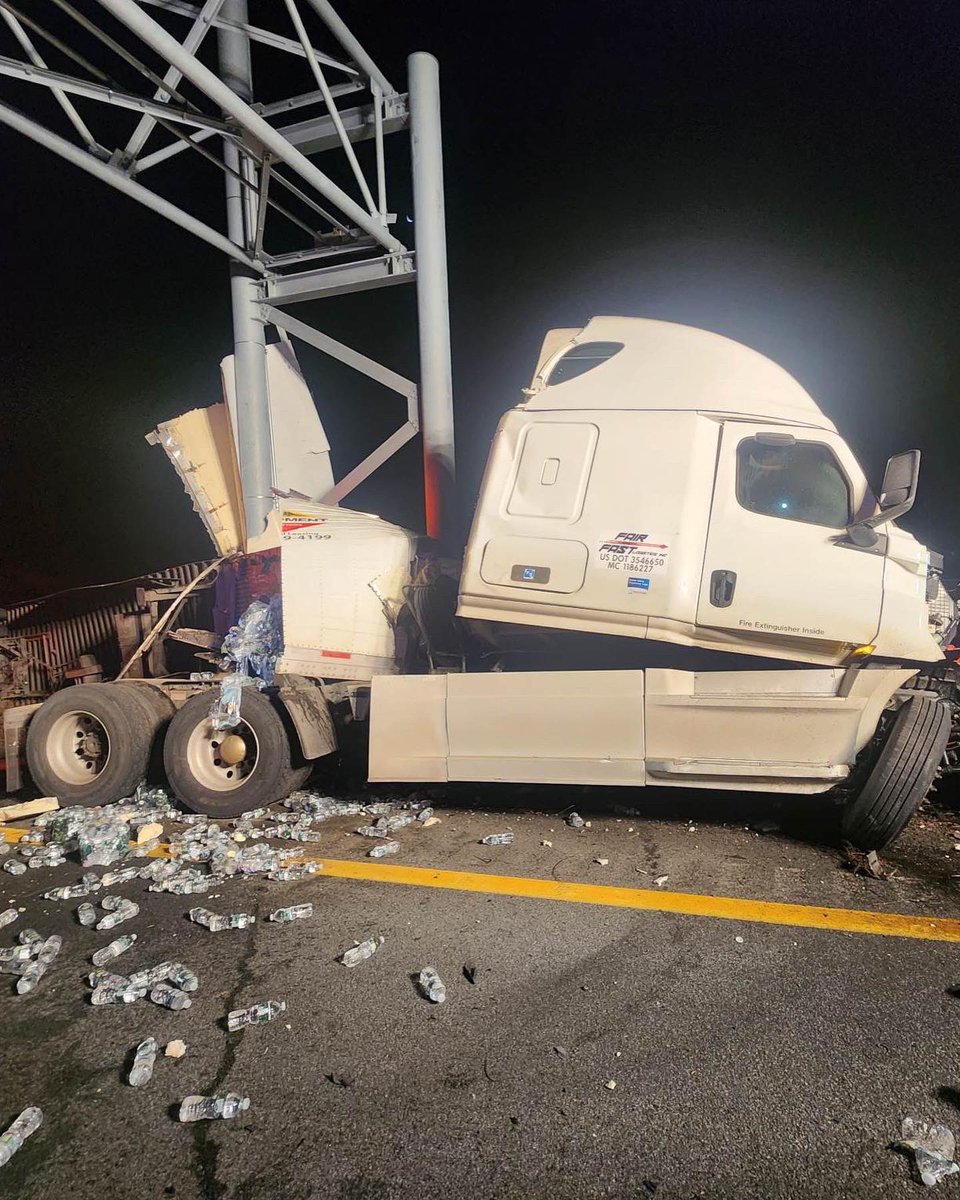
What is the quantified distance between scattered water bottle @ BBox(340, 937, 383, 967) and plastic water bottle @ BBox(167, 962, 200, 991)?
597 millimetres

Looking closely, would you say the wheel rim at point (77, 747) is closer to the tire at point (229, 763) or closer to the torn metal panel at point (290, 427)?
the tire at point (229, 763)

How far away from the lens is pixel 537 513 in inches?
173

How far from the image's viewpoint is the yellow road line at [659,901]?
319cm

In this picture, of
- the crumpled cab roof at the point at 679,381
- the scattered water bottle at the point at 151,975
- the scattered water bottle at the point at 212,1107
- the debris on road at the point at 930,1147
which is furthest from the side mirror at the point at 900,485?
the scattered water bottle at the point at 151,975

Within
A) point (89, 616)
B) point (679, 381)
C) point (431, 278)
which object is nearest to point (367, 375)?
point (431, 278)

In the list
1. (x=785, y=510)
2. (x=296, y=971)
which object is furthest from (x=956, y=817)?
(x=296, y=971)

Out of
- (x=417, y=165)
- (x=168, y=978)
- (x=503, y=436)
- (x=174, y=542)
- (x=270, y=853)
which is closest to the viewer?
(x=168, y=978)

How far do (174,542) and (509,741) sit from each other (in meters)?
13.4

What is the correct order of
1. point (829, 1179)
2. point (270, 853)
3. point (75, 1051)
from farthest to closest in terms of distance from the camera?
point (270, 853)
point (75, 1051)
point (829, 1179)

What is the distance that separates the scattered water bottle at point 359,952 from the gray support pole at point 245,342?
4.44m

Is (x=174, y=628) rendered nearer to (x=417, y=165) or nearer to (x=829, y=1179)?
(x=417, y=165)

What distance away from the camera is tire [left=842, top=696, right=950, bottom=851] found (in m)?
3.79

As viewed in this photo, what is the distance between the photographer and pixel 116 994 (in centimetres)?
274

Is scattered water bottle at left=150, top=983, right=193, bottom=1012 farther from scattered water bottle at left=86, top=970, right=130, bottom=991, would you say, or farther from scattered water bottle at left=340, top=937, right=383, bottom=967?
scattered water bottle at left=340, top=937, right=383, bottom=967
